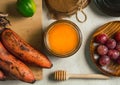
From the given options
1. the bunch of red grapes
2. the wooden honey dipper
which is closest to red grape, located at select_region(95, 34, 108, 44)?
the bunch of red grapes

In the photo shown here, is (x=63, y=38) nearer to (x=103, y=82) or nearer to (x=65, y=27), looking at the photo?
(x=65, y=27)

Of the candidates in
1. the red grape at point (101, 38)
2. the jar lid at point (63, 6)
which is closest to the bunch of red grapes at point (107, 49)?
the red grape at point (101, 38)

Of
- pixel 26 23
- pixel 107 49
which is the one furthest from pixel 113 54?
pixel 26 23

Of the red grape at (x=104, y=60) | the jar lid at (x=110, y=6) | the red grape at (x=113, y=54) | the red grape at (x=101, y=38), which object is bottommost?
the red grape at (x=104, y=60)

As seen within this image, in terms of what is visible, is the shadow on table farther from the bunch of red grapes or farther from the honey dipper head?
the honey dipper head

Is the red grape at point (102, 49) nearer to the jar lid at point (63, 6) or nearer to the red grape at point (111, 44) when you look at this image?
the red grape at point (111, 44)

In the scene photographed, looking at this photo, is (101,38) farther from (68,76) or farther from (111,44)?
(68,76)

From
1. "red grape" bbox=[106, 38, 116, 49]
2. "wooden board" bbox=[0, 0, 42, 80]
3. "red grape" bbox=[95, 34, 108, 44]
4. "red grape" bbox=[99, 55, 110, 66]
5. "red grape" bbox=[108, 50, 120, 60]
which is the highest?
"wooden board" bbox=[0, 0, 42, 80]

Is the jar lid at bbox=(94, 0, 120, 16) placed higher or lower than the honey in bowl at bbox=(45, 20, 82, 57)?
higher
